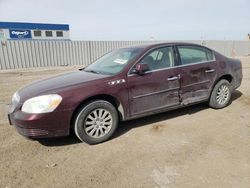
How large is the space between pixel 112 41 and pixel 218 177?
15.5 metres

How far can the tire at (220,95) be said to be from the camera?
4.82 m

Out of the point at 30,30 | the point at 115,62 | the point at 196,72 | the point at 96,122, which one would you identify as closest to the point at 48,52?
the point at 30,30

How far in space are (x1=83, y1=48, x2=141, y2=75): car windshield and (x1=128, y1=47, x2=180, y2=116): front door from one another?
249 millimetres

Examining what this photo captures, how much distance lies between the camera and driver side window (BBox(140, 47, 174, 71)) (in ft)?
13.0

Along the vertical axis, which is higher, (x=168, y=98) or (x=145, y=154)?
(x=168, y=98)

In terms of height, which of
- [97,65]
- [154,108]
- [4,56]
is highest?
[97,65]

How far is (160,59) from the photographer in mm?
4102

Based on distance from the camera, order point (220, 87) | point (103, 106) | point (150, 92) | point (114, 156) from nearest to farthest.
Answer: point (114, 156) → point (103, 106) → point (150, 92) → point (220, 87)

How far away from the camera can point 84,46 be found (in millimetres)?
16234

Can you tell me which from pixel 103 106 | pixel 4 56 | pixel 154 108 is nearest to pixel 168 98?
pixel 154 108

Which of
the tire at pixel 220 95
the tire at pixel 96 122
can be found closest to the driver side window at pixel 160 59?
the tire at pixel 96 122

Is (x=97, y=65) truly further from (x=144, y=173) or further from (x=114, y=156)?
(x=144, y=173)

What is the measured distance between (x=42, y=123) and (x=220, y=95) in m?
3.79

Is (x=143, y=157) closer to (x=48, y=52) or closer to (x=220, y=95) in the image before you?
(x=220, y=95)
